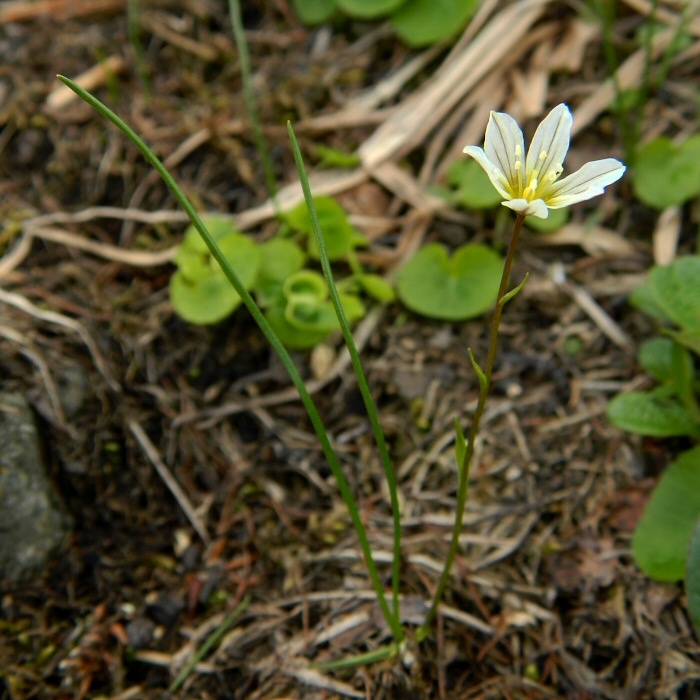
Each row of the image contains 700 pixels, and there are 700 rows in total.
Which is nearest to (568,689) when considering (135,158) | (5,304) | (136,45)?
(5,304)

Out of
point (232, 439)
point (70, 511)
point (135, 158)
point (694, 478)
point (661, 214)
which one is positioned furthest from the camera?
point (135, 158)

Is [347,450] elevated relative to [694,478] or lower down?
lower down

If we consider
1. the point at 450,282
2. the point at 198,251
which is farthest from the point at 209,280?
the point at 450,282

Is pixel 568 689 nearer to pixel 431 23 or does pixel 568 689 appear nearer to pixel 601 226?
pixel 601 226

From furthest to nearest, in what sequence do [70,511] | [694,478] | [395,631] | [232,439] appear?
[232,439] → [70,511] → [694,478] → [395,631]

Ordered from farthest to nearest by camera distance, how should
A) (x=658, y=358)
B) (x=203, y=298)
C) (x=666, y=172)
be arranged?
(x=666, y=172) < (x=203, y=298) < (x=658, y=358)

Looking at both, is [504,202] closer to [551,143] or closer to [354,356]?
[551,143]

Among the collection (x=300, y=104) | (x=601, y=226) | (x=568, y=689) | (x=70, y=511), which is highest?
(x=300, y=104)
